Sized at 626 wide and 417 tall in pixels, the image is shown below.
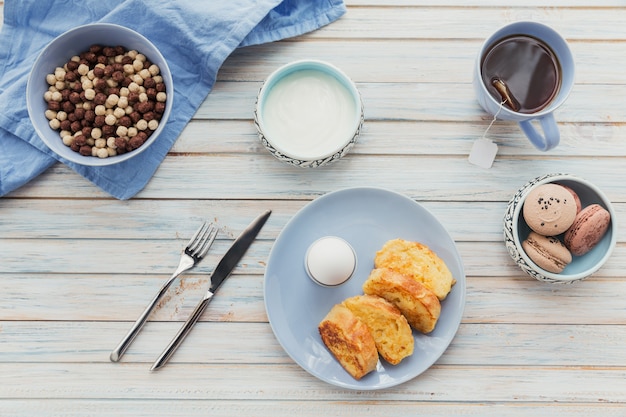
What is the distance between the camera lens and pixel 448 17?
1285 millimetres

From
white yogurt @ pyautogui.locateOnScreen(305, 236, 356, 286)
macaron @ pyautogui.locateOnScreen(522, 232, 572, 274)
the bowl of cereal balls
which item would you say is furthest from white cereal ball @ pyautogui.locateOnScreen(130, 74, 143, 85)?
macaron @ pyautogui.locateOnScreen(522, 232, 572, 274)

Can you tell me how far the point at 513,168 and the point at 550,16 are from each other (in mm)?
351

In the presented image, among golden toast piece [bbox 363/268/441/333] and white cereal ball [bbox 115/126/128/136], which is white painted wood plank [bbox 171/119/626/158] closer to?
white cereal ball [bbox 115/126/128/136]

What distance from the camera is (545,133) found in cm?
112

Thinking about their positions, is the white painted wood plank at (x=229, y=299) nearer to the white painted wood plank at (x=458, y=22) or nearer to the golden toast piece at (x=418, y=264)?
the golden toast piece at (x=418, y=264)

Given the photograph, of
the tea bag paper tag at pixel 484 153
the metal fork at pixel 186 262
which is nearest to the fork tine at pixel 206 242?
the metal fork at pixel 186 262

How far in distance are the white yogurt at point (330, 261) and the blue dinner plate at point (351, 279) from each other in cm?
5

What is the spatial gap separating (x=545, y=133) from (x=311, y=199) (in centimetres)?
49

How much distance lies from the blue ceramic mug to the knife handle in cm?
69

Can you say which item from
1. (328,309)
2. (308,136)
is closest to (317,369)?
(328,309)

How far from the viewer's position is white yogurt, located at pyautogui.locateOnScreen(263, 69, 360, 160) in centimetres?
117

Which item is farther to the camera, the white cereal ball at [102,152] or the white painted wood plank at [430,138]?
the white painted wood plank at [430,138]

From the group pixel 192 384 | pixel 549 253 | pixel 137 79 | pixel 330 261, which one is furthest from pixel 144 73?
pixel 549 253

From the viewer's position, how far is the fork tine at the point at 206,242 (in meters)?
1.22
